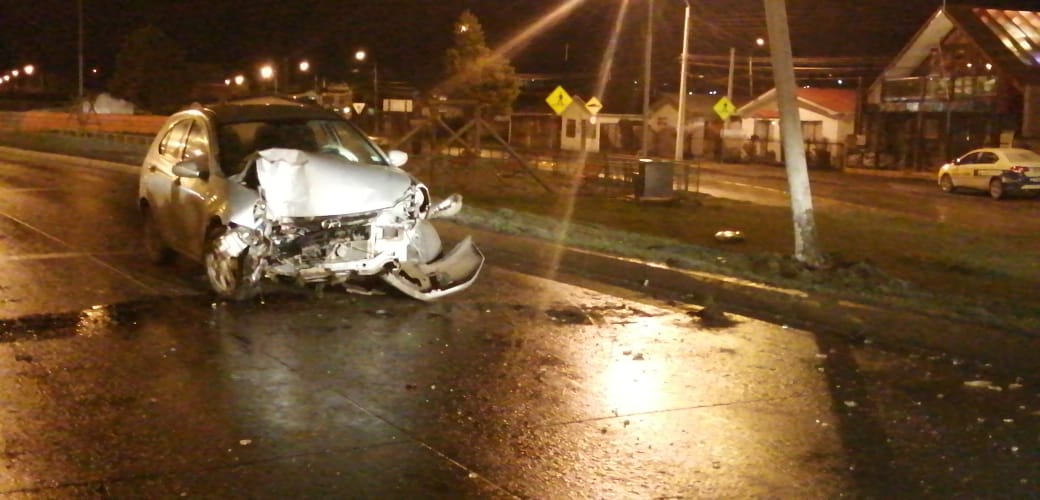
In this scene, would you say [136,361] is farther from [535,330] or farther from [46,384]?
[535,330]

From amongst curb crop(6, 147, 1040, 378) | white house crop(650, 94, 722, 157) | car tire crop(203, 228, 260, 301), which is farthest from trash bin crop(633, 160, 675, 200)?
white house crop(650, 94, 722, 157)

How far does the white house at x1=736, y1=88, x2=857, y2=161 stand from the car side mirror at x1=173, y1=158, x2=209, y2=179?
47.0 metres

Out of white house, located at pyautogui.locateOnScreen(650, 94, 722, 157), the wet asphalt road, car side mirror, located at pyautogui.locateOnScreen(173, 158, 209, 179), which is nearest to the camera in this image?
the wet asphalt road

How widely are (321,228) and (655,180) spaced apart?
14250 mm

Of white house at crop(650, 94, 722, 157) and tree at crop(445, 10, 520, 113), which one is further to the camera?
white house at crop(650, 94, 722, 157)

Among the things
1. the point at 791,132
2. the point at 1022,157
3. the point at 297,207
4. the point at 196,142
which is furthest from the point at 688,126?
the point at 297,207

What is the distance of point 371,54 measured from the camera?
219 feet

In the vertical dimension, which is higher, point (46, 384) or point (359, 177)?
point (359, 177)

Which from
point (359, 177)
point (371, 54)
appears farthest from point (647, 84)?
point (371, 54)

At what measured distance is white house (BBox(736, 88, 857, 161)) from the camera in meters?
56.5

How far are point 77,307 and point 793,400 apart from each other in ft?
19.6

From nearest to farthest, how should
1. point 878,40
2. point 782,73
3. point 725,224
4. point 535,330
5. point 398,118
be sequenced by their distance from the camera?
point 535,330, point 782,73, point 725,224, point 398,118, point 878,40

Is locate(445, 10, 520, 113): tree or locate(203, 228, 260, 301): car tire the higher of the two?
locate(445, 10, 520, 113): tree

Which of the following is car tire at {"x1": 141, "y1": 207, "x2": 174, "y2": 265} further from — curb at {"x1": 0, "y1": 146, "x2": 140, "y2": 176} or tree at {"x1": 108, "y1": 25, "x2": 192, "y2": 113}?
tree at {"x1": 108, "y1": 25, "x2": 192, "y2": 113}
